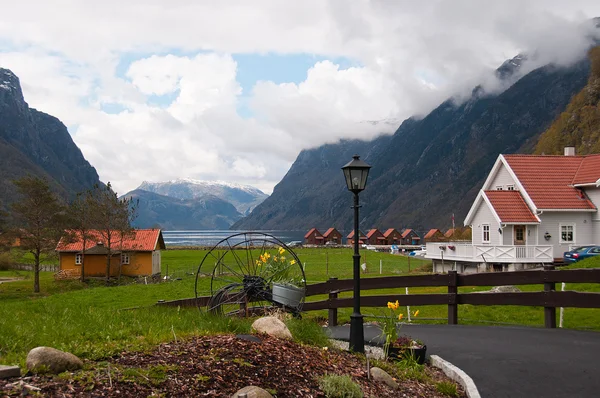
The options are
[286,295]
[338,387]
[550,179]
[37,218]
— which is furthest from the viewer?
[37,218]

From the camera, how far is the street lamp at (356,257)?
9.41 metres

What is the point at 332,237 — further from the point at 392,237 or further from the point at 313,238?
the point at 392,237

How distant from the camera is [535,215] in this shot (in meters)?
37.6

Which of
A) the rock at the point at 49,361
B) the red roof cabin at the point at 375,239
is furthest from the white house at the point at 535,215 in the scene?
the red roof cabin at the point at 375,239

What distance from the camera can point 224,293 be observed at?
10.4 meters

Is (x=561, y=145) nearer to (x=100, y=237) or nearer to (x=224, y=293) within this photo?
(x=100, y=237)

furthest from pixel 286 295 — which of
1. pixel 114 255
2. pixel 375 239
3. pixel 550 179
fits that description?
pixel 375 239

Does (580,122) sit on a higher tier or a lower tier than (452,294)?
higher

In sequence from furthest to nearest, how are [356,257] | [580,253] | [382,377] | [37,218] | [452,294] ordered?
[37,218], [580,253], [452,294], [356,257], [382,377]

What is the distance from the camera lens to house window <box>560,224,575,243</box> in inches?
1511

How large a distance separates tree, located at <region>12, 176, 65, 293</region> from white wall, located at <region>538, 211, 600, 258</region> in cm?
3793

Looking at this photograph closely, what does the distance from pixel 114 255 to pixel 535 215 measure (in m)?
39.1

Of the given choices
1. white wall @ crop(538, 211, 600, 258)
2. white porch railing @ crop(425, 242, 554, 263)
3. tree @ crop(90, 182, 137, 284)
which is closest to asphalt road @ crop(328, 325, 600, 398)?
white porch railing @ crop(425, 242, 554, 263)

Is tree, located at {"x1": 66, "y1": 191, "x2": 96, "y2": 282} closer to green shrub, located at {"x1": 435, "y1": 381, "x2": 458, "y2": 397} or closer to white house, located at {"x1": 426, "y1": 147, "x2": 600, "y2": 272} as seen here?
white house, located at {"x1": 426, "y1": 147, "x2": 600, "y2": 272}
